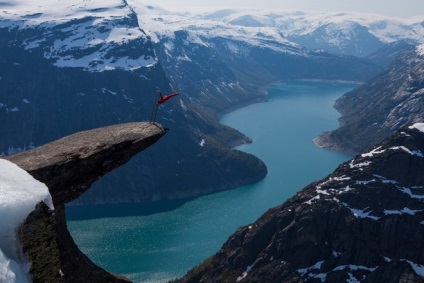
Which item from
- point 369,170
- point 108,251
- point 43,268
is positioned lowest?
point 108,251

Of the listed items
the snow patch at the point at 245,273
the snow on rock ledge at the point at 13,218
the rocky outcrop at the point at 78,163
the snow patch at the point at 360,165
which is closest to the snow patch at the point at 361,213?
the snow patch at the point at 360,165

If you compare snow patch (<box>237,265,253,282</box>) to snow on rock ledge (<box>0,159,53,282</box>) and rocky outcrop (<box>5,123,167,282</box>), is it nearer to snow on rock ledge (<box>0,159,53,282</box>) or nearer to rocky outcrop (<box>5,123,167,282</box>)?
rocky outcrop (<box>5,123,167,282</box>)

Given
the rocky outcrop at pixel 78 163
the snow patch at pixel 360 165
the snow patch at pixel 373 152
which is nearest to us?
the rocky outcrop at pixel 78 163

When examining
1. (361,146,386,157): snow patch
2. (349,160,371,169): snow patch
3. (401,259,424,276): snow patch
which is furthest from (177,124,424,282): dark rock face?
(361,146,386,157): snow patch

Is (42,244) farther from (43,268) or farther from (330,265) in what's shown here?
(330,265)

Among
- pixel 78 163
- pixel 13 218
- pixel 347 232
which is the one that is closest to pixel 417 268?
pixel 347 232

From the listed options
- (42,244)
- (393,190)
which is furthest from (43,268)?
(393,190)

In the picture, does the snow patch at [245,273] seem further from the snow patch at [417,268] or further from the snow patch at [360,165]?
the snow patch at [360,165]

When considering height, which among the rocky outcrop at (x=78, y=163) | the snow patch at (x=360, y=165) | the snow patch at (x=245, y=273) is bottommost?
the snow patch at (x=245, y=273)
